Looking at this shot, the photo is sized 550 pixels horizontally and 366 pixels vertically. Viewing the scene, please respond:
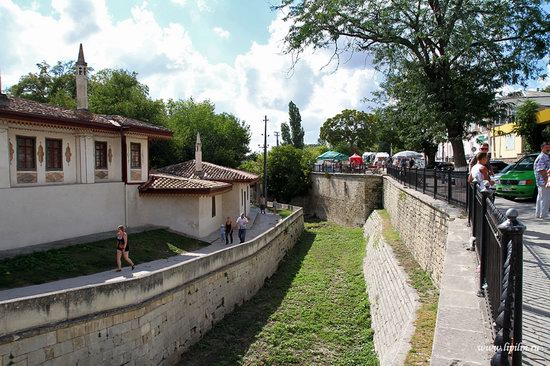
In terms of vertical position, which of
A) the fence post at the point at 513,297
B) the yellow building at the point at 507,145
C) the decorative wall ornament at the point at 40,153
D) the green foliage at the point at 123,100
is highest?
the green foliage at the point at 123,100

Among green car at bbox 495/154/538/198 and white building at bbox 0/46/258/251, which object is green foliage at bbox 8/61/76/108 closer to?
white building at bbox 0/46/258/251

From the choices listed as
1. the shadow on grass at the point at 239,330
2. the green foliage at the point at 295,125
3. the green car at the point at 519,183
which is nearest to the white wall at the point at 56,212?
the shadow on grass at the point at 239,330

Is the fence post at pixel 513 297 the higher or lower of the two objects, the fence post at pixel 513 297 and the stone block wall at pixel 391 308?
the higher

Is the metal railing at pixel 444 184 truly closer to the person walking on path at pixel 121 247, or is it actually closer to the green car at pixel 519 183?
the green car at pixel 519 183

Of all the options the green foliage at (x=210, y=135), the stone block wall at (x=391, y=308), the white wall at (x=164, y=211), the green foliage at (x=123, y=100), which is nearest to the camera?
the stone block wall at (x=391, y=308)

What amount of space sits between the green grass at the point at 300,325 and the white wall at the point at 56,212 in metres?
7.29

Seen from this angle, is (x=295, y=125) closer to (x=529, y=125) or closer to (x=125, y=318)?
(x=529, y=125)

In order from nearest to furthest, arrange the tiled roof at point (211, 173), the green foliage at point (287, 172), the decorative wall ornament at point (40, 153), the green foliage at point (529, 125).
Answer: the decorative wall ornament at point (40, 153)
the tiled roof at point (211, 173)
the green foliage at point (529, 125)
the green foliage at point (287, 172)

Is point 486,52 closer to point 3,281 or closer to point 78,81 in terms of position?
point 78,81

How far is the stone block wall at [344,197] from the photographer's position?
32219 mm

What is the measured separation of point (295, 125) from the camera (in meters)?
75.4

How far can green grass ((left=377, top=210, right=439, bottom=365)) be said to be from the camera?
571 cm

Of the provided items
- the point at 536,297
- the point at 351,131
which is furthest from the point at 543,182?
the point at 351,131

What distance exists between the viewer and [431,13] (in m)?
18.8
